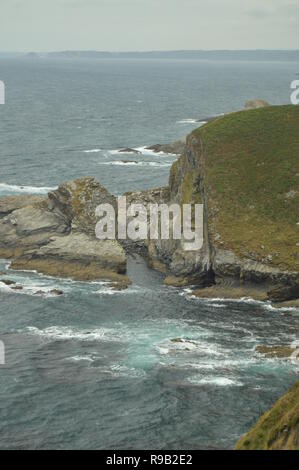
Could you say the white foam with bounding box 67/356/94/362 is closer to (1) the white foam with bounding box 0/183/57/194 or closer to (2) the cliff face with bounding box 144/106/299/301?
(2) the cliff face with bounding box 144/106/299/301

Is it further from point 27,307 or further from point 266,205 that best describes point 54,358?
point 266,205

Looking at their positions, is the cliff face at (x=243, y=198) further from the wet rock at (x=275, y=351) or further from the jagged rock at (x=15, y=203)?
the jagged rock at (x=15, y=203)

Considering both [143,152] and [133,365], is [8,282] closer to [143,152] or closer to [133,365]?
[133,365]

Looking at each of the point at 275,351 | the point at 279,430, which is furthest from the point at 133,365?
the point at 279,430

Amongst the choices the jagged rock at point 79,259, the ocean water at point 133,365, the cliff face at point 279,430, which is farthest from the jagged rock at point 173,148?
the cliff face at point 279,430
